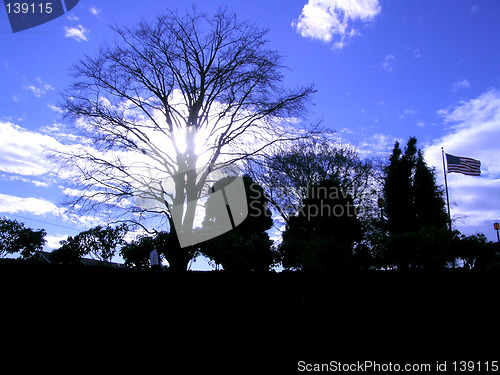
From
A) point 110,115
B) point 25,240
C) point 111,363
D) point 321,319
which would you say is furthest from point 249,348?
point 25,240

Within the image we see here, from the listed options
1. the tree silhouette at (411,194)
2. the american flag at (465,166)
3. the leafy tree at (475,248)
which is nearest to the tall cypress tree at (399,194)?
the tree silhouette at (411,194)

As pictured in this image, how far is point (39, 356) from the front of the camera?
18.6 feet

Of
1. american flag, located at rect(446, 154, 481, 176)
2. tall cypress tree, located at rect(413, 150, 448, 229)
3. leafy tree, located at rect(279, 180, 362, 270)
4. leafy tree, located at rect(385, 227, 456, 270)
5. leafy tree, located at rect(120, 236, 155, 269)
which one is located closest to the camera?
leafy tree, located at rect(279, 180, 362, 270)

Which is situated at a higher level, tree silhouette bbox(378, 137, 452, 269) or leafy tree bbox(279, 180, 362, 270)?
tree silhouette bbox(378, 137, 452, 269)

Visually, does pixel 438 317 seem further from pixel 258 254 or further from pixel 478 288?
pixel 258 254

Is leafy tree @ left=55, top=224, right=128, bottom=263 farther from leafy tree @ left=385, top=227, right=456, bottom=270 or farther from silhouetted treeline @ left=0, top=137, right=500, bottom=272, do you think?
leafy tree @ left=385, top=227, right=456, bottom=270

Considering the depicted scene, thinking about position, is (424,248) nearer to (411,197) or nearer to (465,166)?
(465,166)

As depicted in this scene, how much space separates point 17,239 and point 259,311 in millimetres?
32482

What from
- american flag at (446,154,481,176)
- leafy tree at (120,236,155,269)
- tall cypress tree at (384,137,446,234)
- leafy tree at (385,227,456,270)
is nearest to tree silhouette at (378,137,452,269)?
tall cypress tree at (384,137,446,234)

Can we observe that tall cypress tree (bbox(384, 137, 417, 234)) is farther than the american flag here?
Yes

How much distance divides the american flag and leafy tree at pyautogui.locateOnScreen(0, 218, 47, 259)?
1392 inches

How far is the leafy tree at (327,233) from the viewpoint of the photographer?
13.3 metres

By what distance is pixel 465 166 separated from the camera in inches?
897

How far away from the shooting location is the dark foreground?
6.91 m
